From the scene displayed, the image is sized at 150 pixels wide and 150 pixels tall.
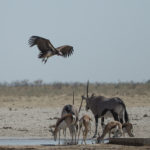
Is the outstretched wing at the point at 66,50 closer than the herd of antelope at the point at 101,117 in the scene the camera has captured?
No

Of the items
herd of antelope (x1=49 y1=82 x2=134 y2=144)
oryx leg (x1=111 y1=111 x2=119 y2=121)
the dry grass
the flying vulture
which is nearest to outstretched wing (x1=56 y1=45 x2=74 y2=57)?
the flying vulture

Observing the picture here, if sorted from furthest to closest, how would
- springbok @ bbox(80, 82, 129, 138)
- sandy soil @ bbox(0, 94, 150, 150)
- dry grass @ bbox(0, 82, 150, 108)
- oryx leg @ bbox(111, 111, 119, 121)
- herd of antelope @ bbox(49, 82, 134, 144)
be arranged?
dry grass @ bbox(0, 82, 150, 108) → springbok @ bbox(80, 82, 129, 138) → oryx leg @ bbox(111, 111, 119, 121) → sandy soil @ bbox(0, 94, 150, 150) → herd of antelope @ bbox(49, 82, 134, 144)

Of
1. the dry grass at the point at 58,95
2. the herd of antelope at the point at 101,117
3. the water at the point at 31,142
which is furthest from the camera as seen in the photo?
the dry grass at the point at 58,95

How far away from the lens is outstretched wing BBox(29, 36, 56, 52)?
66.4ft

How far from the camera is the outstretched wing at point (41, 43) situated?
20.2m

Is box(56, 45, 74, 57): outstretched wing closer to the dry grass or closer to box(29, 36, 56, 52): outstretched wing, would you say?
box(29, 36, 56, 52): outstretched wing

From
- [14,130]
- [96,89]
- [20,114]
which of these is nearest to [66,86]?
[96,89]

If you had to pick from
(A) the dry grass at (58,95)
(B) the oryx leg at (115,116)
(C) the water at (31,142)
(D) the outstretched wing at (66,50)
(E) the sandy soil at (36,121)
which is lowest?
(C) the water at (31,142)

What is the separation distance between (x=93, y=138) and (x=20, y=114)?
20.9 ft

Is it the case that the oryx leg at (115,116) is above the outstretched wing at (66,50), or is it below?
below

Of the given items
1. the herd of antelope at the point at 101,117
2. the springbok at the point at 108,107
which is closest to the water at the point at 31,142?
the herd of antelope at the point at 101,117

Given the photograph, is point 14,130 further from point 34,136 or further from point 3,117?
point 3,117

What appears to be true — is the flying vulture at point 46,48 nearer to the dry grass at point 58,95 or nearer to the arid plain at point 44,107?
the arid plain at point 44,107

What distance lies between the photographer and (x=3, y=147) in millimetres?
14602
